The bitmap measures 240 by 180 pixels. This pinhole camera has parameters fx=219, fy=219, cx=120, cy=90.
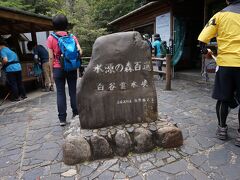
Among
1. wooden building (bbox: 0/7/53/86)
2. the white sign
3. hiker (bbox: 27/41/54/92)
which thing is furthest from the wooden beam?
the white sign

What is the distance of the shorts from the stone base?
0.80 meters

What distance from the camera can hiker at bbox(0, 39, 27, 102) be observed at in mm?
6003

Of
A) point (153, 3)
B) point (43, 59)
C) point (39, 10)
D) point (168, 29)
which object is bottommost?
point (43, 59)

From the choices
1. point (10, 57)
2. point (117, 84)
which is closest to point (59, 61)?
point (117, 84)

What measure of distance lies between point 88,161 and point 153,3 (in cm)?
774

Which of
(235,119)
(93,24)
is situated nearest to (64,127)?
(235,119)

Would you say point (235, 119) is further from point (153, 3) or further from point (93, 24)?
point (93, 24)

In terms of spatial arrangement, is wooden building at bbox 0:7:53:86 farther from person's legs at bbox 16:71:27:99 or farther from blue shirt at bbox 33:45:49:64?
person's legs at bbox 16:71:27:99

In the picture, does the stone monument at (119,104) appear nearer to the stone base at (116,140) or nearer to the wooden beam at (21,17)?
the stone base at (116,140)

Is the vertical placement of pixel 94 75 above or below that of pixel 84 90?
above

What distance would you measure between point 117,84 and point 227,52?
1.53 m

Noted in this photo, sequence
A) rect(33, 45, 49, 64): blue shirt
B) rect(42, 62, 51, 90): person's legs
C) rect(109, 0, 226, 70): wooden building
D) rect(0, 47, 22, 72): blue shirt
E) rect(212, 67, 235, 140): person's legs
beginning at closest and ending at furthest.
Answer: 1. rect(212, 67, 235, 140): person's legs
2. rect(0, 47, 22, 72): blue shirt
3. rect(33, 45, 49, 64): blue shirt
4. rect(42, 62, 51, 90): person's legs
5. rect(109, 0, 226, 70): wooden building

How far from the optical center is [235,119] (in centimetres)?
395

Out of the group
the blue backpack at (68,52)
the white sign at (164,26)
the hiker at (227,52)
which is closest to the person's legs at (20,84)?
the blue backpack at (68,52)
